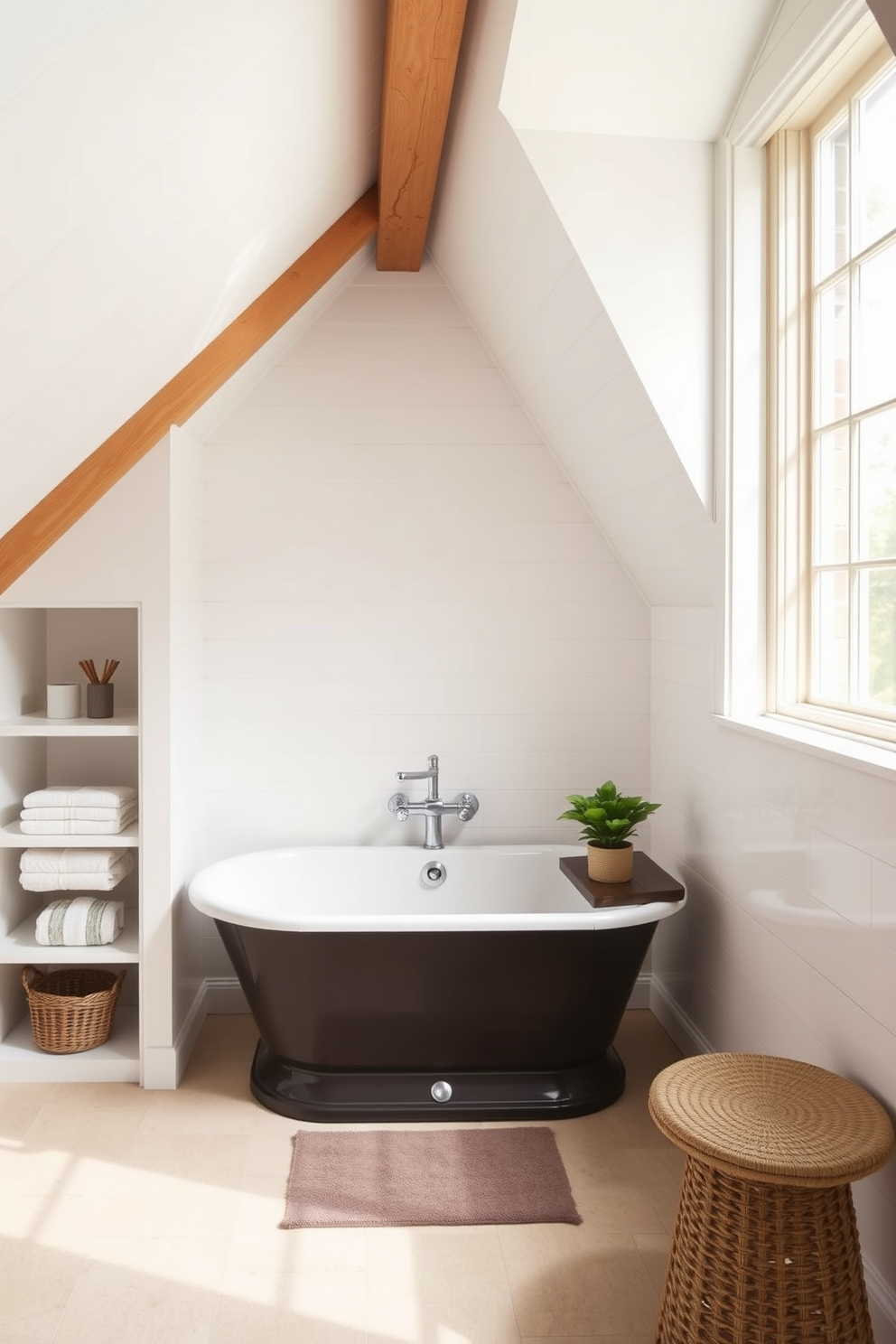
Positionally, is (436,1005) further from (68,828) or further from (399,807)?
(68,828)

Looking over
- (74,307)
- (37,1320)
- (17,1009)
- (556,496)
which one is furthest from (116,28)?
(17,1009)

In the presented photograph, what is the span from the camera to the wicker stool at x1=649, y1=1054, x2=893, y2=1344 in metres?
1.94

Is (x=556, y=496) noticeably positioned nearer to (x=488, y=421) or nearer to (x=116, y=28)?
(x=488, y=421)

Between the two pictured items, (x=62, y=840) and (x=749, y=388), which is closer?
(x=749, y=388)

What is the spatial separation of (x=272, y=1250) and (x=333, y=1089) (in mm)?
701

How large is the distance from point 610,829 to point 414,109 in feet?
7.05

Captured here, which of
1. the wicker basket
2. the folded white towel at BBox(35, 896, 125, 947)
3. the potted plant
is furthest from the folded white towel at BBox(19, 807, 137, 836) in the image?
the potted plant

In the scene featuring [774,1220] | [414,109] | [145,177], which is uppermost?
[414,109]

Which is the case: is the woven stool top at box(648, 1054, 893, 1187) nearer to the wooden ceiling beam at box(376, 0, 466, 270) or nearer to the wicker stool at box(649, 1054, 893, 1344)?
the wicker stool at box(649, 1054, 893, 1344)

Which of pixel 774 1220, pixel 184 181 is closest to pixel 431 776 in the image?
pixel 774 1220

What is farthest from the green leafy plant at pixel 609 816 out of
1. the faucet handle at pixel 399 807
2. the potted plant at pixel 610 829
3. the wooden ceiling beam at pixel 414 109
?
the wooden ceiling beam at pixel 414 109

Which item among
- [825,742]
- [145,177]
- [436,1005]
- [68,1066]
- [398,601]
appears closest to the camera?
[145,177]

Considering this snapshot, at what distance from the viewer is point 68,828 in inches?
137

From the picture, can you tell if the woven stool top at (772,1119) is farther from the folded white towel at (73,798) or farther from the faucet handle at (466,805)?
the folded white towel at (73,798)
